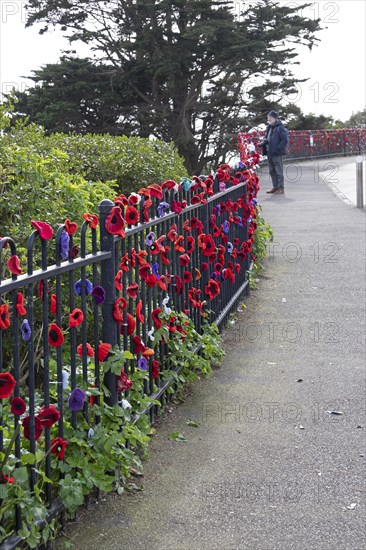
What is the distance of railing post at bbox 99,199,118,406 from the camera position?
14.7ft

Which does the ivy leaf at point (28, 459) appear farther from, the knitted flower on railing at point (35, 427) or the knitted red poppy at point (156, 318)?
the knitted red poppy at point (156, 318)

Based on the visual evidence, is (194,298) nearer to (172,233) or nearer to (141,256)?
(172,233)

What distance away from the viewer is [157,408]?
224 inches

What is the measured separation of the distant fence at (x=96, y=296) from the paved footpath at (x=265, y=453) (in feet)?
1.28

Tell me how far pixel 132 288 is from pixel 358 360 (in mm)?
3155

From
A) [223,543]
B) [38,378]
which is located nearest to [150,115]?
[38,378]

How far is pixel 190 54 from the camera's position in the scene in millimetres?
28547

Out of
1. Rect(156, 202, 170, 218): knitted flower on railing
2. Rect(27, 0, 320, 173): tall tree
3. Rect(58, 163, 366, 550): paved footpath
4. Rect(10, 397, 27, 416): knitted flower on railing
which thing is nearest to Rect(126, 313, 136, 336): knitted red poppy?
Rect(58, 163, 366, 550): paved footpath

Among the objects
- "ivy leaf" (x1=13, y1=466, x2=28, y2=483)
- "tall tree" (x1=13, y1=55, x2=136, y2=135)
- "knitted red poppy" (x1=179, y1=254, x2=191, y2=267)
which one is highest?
"tall tree" (x1=13, y1=55, x2=136, y2=135)

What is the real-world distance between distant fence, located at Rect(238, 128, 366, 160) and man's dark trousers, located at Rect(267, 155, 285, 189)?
14786 mm

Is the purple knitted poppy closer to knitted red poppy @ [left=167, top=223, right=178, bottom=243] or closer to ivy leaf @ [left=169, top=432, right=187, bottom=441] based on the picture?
ivy leaf @ [left=169, top=432, right=187, bottom=441]

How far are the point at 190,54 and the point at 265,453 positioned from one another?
24711mm

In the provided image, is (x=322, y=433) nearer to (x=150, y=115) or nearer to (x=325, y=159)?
(x=150, y=115)

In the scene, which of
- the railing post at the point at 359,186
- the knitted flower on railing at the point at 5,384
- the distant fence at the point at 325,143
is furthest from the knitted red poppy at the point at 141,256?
the distant fence at the point at 325,143
